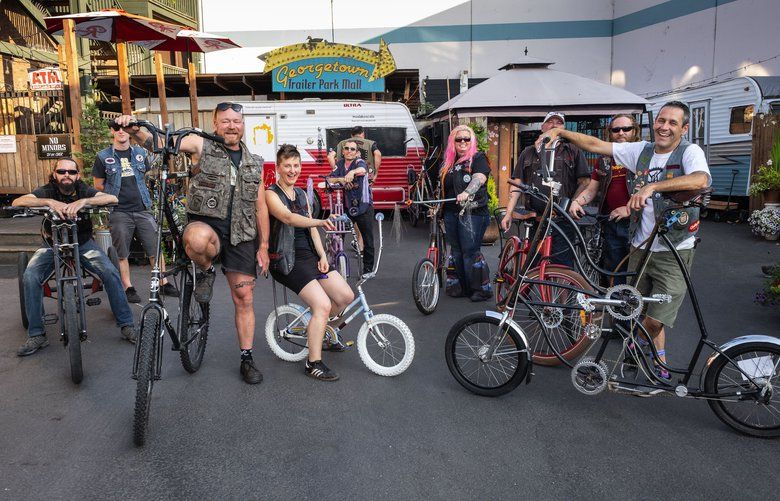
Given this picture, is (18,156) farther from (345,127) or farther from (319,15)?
(319,15)

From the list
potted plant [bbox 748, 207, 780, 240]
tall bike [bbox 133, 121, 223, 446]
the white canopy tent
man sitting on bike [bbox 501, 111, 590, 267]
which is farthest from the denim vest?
potted plant [bbox 748, 207, 780, 240]

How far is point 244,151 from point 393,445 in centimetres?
242

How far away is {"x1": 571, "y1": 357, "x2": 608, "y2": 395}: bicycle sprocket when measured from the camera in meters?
3.77

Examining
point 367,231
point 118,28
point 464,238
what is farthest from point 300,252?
point 118,28

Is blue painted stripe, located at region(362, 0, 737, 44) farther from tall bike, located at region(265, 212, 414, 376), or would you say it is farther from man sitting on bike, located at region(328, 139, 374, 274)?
tall bike, located at region(265, 212, 414, 376)

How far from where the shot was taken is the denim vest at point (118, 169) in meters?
6.67

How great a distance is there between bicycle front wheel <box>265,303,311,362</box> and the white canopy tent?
322 inches

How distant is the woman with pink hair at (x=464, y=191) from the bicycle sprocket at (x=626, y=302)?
285 cm

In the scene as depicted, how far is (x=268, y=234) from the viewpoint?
173 inches

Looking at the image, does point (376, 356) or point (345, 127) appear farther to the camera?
point (345, 127)

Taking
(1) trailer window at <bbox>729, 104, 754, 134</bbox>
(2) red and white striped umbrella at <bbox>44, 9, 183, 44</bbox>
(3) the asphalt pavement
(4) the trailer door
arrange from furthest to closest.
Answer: (4) the trailer door → (1) trailer window at <bbox>729, 104, 754, 134</bbox> → (2) red and white striped umbrella at <bbox>44, 9, 183, 44</bbox> → (3) the asphalt pavement

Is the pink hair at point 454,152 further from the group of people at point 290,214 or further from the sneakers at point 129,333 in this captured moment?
the sneakers at point 129,333

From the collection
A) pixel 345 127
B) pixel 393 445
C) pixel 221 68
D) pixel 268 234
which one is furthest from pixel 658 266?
pixel 221 68

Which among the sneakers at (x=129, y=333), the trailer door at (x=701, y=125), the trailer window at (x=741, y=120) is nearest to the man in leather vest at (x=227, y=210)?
the sneakers at (x=129, y=333)
